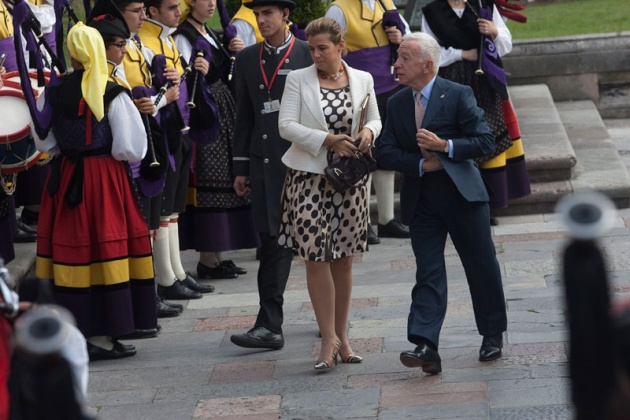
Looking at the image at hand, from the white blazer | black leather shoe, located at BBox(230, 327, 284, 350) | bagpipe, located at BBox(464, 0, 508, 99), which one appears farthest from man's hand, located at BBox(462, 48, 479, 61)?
black leather shoe, located at BBox(230, 327, 284, 350)

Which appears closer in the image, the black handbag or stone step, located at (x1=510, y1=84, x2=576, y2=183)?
the black handbag

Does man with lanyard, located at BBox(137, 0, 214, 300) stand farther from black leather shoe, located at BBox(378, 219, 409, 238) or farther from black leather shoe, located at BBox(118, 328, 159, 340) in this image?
black leather shoe, located at BBox(378, 219, 409, 238)

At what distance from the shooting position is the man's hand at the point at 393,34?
9.72 meters

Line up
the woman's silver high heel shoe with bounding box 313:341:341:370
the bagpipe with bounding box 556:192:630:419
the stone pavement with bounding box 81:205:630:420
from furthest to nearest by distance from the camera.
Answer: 1. the woman's silver high heel shoe with bounding box 313:341:341:370
2. the stone pavement with bounding box 81:205:630:420
3. the bagpipe with bounding box 556:192:630:419

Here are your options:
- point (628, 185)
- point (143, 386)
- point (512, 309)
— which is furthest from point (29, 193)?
point (628, 185)

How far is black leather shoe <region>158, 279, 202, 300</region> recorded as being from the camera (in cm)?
878

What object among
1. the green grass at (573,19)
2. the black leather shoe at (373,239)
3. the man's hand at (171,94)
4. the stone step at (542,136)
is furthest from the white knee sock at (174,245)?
the green grass at (573,19)

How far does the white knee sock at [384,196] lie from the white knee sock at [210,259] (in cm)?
147

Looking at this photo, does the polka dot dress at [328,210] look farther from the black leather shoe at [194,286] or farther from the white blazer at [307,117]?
the black leather shoe at [194,286]

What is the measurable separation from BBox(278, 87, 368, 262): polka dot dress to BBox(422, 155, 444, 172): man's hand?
1.23ft

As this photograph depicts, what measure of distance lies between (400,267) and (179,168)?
1.73 meters

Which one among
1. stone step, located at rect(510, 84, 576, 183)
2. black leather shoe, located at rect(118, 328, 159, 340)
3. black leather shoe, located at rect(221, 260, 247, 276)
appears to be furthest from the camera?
stone step, located at rect(510, 84, 576, 183)

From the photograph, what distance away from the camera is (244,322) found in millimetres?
8156

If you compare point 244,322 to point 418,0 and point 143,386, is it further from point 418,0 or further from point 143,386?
point 418,0
